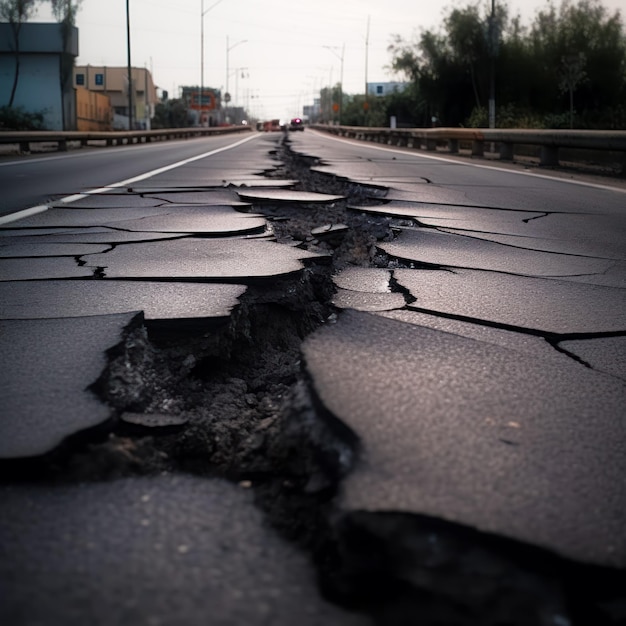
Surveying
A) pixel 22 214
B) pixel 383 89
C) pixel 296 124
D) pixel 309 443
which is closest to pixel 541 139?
pixel 22 214

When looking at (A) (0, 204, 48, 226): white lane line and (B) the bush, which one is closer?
(A) (0, 204, 48, 226): white lane line

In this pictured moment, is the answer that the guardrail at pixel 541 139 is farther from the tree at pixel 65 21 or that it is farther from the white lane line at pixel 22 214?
the tree at pixel 65 21

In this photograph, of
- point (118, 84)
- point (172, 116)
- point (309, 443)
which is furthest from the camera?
point (172, 116)

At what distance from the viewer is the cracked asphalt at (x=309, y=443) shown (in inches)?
45.4

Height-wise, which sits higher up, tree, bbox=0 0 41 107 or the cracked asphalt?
tree, bbox=0 0 41 107

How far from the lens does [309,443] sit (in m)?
1.59

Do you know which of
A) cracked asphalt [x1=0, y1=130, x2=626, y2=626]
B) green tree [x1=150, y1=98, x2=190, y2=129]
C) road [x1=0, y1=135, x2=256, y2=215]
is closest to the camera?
cracked asphalt [x1=0, y1=130, x2=626, y2=626]

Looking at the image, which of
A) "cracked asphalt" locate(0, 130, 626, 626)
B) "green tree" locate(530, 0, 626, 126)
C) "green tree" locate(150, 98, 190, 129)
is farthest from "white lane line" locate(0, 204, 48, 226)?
"green tree" locate(150, 98, 190, 129)

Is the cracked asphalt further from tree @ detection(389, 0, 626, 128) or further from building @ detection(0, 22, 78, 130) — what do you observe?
building @ detection(0, 22, 78, 130)

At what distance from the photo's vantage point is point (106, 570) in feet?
3.94

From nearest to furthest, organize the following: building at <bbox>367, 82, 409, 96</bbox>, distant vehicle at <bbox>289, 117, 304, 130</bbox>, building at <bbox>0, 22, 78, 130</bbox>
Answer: building at <bbox>0, 22, 78, 130</bbox> → building at <bbox>367, 82, 409, 96</bbox> → distant vehicle at <bbox>289, 117, 304, 130</bbox>

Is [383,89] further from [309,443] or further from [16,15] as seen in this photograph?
[309,443]

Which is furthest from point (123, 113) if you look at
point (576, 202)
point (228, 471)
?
point (228, 471)

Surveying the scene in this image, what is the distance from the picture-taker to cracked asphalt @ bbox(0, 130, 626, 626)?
1.15 metres
